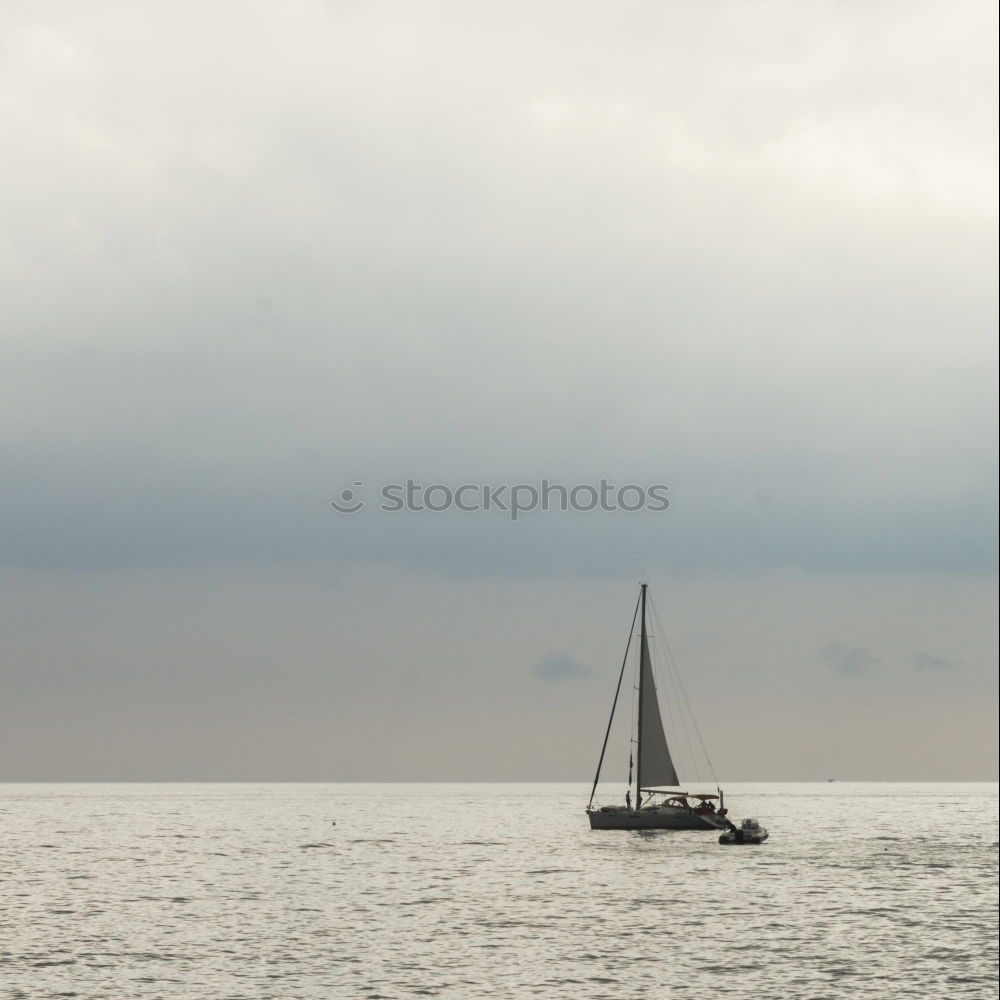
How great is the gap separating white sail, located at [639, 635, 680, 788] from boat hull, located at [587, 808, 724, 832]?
2.89 metres

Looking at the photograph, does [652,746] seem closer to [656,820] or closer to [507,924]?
[656,820]

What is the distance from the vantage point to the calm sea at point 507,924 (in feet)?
199

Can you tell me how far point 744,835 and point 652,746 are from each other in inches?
650

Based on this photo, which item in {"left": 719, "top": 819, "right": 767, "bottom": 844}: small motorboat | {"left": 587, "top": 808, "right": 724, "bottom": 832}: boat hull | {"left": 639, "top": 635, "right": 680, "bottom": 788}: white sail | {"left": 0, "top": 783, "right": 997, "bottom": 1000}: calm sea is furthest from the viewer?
{"left": 719, "top": 819, "right": 767, "bottom": 844}: small motorboat

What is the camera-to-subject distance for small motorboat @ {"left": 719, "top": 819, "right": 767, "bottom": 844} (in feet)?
444

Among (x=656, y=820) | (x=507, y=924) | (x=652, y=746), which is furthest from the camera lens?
(x=652, y=746)

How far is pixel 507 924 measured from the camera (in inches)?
3150

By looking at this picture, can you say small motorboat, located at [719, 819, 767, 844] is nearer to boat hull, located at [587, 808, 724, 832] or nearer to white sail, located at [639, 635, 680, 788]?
boat hull, located at [587, 808, 724, 832]

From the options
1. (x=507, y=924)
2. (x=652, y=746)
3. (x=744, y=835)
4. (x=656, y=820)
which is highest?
(x=652, y=746)

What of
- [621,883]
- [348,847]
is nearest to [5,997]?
[621,883]

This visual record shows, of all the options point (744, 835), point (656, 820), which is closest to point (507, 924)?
point (656, 820)

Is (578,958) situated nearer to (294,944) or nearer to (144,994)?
(294,944)

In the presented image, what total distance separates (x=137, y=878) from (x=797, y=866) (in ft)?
192

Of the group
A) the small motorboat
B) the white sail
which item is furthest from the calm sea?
the white sail
